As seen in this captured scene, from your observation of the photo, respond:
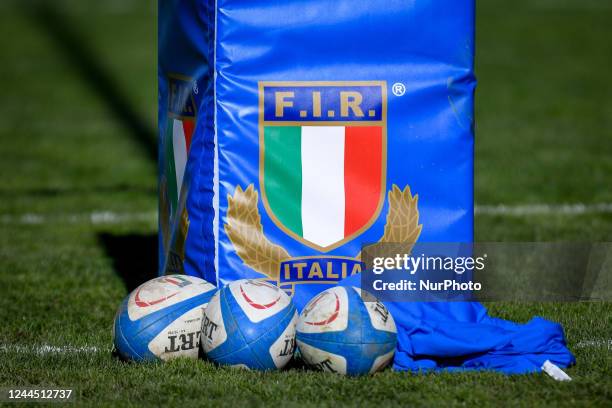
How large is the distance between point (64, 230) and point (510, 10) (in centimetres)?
1702

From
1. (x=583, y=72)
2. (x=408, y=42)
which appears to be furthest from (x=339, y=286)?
(x=583, y=72)

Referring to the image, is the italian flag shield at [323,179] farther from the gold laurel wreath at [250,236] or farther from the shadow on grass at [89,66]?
the shadow on grass at [89,66]

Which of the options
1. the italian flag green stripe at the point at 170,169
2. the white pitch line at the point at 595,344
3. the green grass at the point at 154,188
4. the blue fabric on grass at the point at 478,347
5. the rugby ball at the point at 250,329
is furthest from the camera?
the italian flag green stripe at the point at 170,169

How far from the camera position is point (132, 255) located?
26.6ft

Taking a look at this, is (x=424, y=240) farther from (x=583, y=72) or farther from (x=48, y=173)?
(x=583, y=72)

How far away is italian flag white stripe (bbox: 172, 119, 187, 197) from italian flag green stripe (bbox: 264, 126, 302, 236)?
62cm

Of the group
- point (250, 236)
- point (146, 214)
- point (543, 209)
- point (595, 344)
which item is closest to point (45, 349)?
point (250, 236)

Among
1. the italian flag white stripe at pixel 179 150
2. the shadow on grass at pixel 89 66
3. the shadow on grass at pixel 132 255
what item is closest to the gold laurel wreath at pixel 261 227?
Result: the italian flag white stripe at pixel 179 150

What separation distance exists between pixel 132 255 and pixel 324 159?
2.98 meters

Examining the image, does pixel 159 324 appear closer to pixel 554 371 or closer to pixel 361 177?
pixel 361 177

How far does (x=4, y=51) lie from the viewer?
19891mm

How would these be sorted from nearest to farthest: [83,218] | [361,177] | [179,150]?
[361,177], [179,150], [83,218]

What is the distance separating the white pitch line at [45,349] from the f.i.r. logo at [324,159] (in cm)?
120

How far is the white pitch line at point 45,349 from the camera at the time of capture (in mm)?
5547
